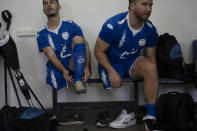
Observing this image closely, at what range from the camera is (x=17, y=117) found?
5.37 feet

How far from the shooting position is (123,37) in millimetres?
1941

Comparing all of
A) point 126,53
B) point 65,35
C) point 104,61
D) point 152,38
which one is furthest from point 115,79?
point 65,35

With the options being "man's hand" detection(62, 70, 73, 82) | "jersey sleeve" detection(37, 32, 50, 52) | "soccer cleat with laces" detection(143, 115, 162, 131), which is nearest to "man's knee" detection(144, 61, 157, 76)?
"soccer cleat with laces" detection(143, 115, 162, 131)

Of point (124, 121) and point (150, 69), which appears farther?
point (124, 121)

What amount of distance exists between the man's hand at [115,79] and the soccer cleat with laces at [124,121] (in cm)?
33

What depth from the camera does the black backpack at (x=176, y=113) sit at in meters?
1.69

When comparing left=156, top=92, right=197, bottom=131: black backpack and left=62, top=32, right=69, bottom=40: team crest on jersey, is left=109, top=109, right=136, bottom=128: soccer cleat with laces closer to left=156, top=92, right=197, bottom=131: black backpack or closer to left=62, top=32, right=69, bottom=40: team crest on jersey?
left=156, top=92, right=197, bottom=131: black backpack

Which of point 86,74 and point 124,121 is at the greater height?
point 86,74

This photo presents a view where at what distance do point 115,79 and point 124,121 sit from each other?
406 millimetres

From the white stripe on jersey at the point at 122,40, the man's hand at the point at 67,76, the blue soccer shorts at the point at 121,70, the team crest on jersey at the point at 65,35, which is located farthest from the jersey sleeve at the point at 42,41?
the white stripe on jersey at the point at 122,40

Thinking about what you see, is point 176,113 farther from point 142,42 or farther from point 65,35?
point 65,35

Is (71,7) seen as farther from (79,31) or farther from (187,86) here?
(187,86)

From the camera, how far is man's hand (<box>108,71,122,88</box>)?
183 cm

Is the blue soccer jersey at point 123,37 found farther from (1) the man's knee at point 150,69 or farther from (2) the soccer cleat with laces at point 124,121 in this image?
(2) the soccer cleat with laces at point 124,121
